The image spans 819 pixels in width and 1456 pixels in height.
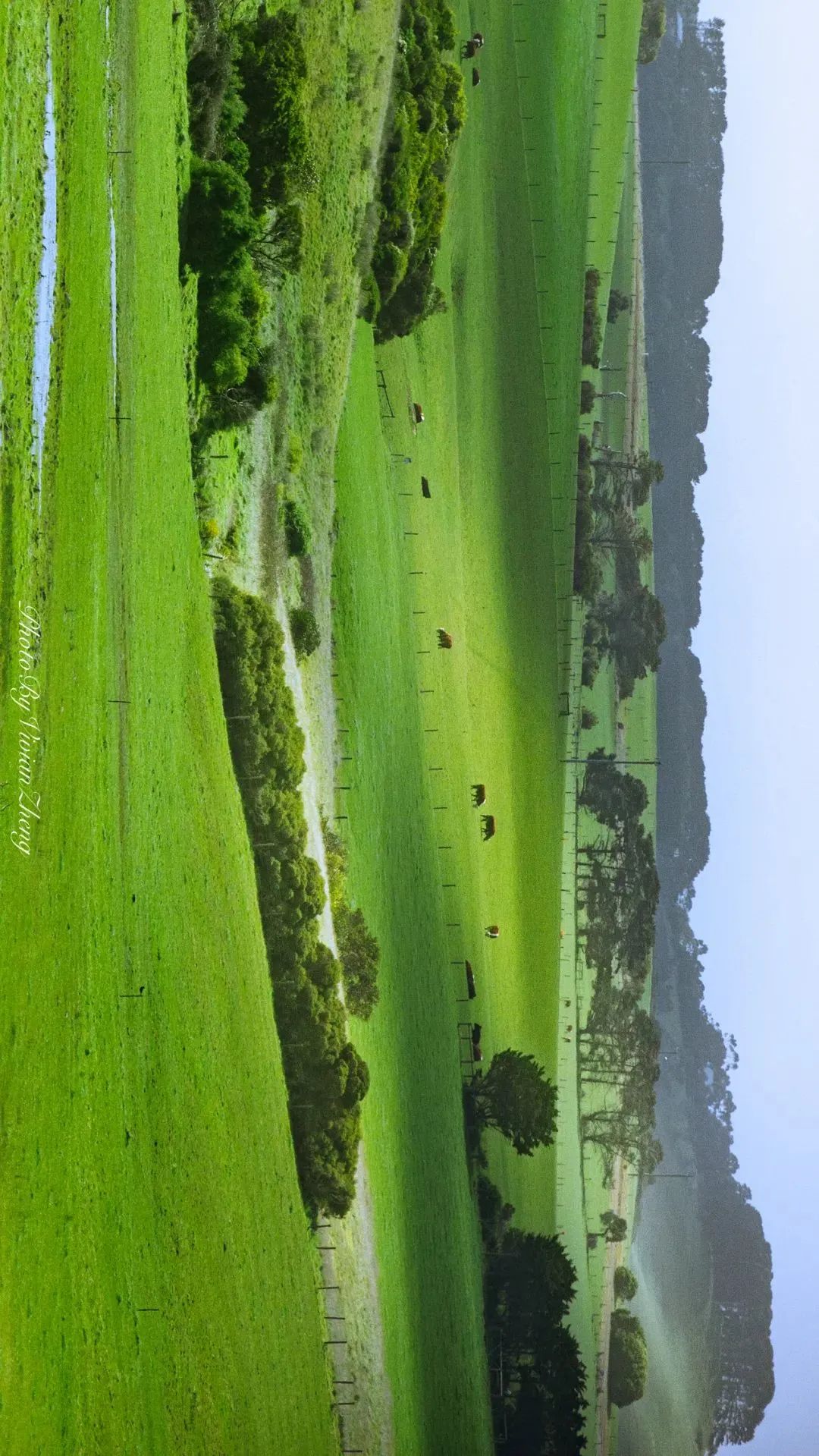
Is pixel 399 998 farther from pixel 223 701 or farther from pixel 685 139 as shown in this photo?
pixel 685 139

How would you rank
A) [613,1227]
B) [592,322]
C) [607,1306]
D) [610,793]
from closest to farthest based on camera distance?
[592,322], [607,1306], [613,1227], [610,793]

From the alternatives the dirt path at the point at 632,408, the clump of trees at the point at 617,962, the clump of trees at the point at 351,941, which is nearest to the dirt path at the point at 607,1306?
the dirt path at the point at 632,408

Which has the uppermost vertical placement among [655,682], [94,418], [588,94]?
[588,94]

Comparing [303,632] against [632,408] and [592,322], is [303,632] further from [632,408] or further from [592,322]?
[632,408]

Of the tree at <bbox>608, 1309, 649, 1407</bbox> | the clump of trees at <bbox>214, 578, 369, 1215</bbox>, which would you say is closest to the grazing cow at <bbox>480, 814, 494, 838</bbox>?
the clump of trees at <bbox>214, 578, 369, 1215</bbox>

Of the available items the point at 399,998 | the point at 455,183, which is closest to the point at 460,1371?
the point at 399,998

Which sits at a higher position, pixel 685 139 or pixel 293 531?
pixel 685 139

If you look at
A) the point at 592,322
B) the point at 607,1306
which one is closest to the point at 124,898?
the point at 592,322
